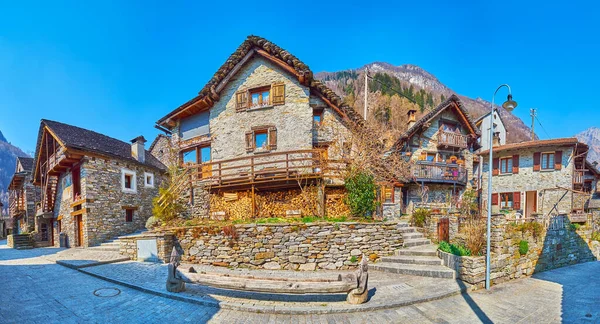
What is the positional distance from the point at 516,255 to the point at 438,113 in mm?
15174

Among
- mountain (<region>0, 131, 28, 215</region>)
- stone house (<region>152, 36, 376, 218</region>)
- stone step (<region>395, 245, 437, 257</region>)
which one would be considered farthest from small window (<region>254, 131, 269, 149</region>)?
mountain (<region>0, 131, 28, 215</region>)

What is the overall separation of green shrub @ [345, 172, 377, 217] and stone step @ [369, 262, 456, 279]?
2285mm

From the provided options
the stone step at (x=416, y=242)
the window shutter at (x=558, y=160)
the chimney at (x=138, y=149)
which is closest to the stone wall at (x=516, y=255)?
the stone step at (x=416, y=242)

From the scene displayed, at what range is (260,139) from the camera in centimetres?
1473

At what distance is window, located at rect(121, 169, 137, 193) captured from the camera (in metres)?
16.9

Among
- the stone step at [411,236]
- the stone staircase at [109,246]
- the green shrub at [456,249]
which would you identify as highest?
the green shrub at [456,249]

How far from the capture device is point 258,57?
15109mm

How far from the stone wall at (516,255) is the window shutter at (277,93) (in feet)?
35.8

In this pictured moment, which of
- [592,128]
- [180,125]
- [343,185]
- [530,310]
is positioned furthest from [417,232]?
[592,128]

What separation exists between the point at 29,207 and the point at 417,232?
116 ft

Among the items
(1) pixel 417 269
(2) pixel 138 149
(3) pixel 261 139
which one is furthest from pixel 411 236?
(2) pixel 138 149

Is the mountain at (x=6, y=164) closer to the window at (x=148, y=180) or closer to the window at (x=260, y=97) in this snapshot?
the window at (x=148, y=180)

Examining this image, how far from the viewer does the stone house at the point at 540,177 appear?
18.9m

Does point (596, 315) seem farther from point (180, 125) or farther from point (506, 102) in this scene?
point (180, 125)
